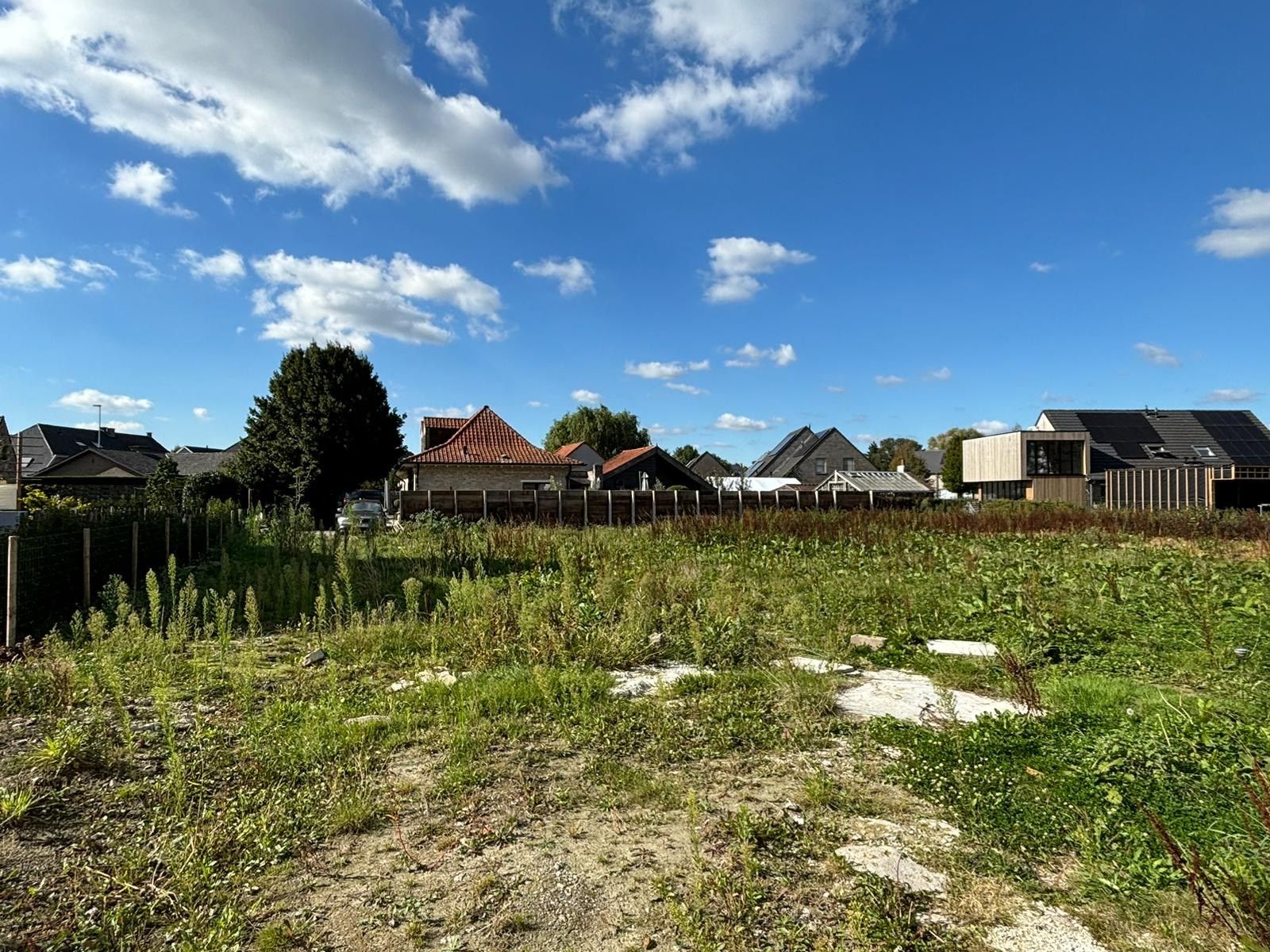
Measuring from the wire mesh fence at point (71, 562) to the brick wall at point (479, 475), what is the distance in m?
18.2

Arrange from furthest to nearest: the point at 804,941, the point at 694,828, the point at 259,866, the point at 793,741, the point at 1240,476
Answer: the point at 1240,476
the point at 793,741
the point at 694,828
the point at 259,866
the point at 804,941

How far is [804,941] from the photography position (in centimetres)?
219

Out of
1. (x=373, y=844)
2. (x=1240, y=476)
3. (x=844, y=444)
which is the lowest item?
(x=373, y=844)

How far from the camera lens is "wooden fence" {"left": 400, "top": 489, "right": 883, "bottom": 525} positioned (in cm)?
1959

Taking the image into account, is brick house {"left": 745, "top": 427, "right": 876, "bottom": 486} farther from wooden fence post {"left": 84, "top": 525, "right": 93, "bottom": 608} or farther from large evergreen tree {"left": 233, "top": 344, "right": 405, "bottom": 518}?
wooden fence post {"left": 84, "top": 525, "right": 93, "bottom": 608}

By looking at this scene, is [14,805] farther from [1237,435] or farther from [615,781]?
[1237,435]

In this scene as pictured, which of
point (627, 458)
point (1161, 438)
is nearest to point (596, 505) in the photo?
point (627, 458)

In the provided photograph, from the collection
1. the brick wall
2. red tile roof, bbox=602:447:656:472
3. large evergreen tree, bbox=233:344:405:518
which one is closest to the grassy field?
large evergreen tree, bbox=233:344:405:518

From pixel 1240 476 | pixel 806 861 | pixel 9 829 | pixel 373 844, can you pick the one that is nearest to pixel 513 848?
pixel 373 844

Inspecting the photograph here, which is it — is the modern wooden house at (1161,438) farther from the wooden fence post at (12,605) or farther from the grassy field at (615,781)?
the wooden fence post at (12,605)

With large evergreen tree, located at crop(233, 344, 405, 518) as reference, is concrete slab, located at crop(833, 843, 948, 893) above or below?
below

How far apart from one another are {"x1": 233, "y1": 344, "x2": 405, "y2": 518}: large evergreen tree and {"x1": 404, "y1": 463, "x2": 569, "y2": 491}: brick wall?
2848mm

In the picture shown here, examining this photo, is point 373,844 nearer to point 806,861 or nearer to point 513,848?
point 513,848

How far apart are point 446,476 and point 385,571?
2020cm
